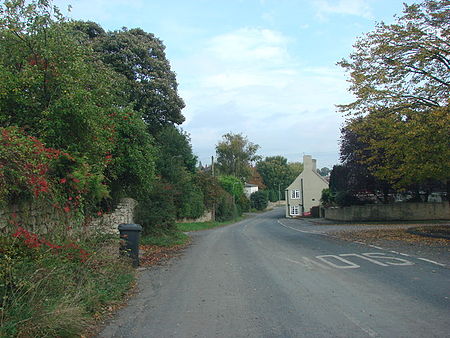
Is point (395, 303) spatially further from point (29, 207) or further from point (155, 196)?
point (155, 196)

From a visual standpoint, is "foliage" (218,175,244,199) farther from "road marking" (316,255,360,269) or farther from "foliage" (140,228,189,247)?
"road marking" (316,255,360,269)

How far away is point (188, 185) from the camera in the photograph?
28.9 metres

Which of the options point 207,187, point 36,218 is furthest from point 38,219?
point 207,187

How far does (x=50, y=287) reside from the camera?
5.76 meters

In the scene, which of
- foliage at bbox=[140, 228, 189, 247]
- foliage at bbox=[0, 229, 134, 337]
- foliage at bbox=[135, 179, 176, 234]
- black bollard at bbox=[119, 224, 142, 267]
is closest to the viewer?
foliage at bbox=[0, 229, 134, 337]

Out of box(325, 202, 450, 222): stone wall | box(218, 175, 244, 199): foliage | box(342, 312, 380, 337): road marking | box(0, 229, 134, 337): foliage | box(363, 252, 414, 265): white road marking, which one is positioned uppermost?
box(218, 175, 244, 199): foliage

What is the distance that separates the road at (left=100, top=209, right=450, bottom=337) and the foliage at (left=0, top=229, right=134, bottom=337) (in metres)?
0.52

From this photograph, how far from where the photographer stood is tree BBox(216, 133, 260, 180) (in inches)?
3088

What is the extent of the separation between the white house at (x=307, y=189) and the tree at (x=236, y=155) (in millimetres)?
12993

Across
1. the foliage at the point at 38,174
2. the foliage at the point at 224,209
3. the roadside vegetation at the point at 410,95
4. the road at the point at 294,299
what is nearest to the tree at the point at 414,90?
the roadside vegetation at the point at 410,95

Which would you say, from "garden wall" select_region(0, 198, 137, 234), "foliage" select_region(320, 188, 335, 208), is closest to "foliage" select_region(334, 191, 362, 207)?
"foliage" select_region(320, 188, 335, 208)

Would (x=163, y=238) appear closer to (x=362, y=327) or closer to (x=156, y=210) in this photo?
(x=156, y=210)

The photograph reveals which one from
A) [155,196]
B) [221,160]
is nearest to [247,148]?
[221,160]

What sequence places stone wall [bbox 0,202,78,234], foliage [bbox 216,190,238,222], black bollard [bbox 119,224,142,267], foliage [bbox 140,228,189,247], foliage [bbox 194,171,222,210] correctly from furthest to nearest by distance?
1. foliage [bbox 216,190,238,222]
2. foliage [bbox 194,171,222,210]
3. foliage [bbox 140,228,189,247]
4. black bollard [bbox 119,224,142,267]
5. stone wall [bbox 0,202,78,234]
